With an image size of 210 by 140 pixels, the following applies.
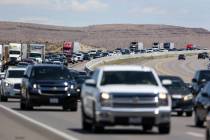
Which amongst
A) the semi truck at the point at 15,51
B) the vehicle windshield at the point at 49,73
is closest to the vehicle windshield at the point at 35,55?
the semi truck at the point at 15,51

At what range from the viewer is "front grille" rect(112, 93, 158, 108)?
2023cm

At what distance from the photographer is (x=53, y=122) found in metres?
26.2

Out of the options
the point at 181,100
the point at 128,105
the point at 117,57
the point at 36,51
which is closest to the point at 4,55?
the point at 36,51

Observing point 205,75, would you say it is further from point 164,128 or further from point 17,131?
point 164,128

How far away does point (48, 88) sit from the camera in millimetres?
33000

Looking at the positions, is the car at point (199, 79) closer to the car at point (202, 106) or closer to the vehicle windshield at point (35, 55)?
the car at point (202, 106)

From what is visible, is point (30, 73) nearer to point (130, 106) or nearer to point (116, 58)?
point (130, 106)

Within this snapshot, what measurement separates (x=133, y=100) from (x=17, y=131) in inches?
154

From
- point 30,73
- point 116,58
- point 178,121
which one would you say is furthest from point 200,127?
point 116,58

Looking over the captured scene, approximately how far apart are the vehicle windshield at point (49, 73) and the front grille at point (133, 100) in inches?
527

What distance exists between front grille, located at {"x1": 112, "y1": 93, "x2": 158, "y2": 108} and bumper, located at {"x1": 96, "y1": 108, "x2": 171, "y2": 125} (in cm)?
13

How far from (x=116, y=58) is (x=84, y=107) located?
10848 centimetres

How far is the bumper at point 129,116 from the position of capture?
20109 millimetres

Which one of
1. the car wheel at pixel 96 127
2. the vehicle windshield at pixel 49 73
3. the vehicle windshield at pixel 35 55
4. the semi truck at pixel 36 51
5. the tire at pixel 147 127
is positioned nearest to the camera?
the car wheel at pixel 96 127
